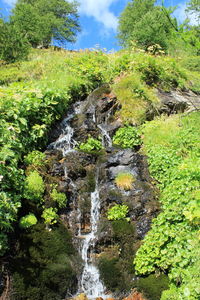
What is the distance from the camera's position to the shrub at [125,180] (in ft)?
21.7

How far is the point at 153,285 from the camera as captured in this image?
4707mm

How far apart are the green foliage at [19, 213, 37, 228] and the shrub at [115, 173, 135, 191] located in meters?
2.56

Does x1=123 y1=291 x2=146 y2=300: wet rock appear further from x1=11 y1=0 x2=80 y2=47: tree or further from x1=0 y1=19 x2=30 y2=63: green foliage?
x1=11 y1=0 x2=80 y2=47: tree

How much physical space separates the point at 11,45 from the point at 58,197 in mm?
11841

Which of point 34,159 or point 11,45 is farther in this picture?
point 11,45

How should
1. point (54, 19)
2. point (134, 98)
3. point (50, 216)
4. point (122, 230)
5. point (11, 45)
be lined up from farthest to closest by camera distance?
point (54, 19) < point (11, 45) < point (134, 98) < point (122, 230) < point (50, 216)

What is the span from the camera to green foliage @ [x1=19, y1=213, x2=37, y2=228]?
196 inches

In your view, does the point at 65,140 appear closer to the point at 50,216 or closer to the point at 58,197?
the point at 58,197

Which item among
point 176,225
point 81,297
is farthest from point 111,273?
point 176,225

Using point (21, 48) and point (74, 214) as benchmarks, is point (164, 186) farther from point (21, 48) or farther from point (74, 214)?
point (21, 48)

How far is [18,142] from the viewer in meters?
6.41

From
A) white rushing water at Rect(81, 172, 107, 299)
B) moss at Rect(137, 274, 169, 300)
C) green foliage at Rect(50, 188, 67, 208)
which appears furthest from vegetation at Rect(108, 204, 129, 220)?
moss at Rect(137, 274, 169, 300)

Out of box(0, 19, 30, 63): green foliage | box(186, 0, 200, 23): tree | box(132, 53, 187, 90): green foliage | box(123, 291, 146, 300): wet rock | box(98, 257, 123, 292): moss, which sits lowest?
box(123, 291, 146, 300): wet rock

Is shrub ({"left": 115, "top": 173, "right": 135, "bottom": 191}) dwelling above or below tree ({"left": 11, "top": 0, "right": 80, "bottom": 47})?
below
